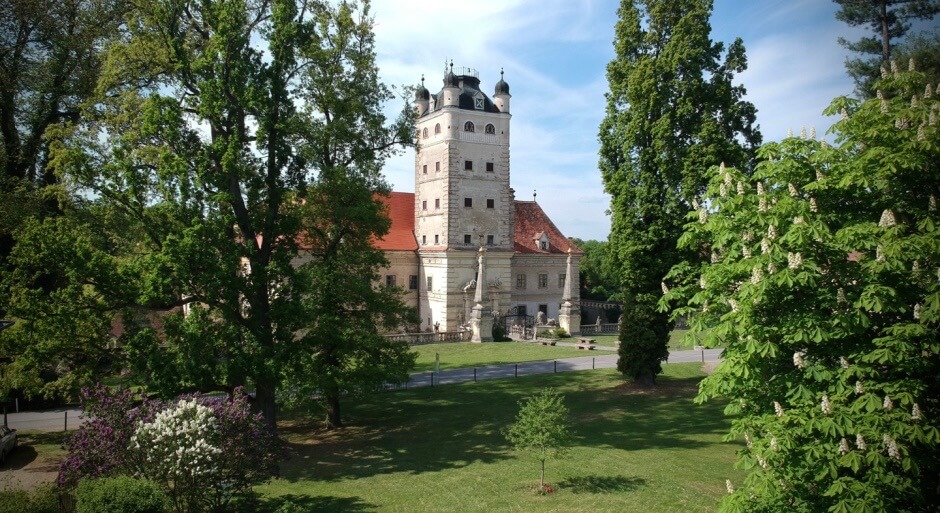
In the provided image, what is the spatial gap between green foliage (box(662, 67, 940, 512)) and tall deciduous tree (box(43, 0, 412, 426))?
12.7 metres

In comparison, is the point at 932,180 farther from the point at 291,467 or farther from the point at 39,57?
the point at 39,57

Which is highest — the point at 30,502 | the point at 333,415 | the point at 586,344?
the point at 586,344

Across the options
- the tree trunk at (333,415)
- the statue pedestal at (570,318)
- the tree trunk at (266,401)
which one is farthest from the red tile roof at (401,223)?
the tree trunk at (266,401)

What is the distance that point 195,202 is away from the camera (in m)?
16.3

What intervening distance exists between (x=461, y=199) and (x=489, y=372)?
61.3ft

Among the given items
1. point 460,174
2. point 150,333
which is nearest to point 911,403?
point 150,333

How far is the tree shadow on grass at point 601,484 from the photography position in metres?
14.2

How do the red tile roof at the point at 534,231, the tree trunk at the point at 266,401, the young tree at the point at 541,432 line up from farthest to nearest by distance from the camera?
the red tile roof at the point at 534,231
the tree trunk at the point at 266,401
the young tree at the point at 541,432

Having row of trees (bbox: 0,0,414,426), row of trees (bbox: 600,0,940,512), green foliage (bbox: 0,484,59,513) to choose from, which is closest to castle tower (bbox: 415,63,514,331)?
row of trees (bbox: 0,0,414,426)

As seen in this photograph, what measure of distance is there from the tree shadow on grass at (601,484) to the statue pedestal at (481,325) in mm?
27584

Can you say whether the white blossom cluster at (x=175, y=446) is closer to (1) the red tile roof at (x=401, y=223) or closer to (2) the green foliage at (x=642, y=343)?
(2) the green foliage at (x=642, y=343)

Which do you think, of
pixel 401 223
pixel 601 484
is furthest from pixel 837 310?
pixel 401 223

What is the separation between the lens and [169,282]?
50.6 feet

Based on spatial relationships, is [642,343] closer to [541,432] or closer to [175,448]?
[541,432]
